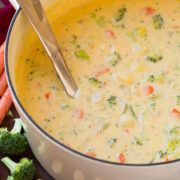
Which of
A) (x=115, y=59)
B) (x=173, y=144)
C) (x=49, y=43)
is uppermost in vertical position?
(x=49, y=43)

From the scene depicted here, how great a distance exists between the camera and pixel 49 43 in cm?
207

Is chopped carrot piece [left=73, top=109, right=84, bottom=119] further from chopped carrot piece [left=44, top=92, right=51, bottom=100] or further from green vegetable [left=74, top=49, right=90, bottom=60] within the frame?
green vegetable [left=74, top=49, right=90, bottom=60]

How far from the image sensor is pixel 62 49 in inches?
88.4

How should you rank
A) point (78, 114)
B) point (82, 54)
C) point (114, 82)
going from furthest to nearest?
point (82, 54) → point (114, 82) → point (78, 114)

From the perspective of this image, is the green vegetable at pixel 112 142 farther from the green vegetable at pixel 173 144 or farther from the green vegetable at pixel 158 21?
the green vegetable at pixel 158 21

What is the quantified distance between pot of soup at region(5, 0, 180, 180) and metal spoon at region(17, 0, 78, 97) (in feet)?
0.13

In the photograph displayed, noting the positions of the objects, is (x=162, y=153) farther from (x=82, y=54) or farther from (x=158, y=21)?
(x=158, y=21)

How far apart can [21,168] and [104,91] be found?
0.42 metres

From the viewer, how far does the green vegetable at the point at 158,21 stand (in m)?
2.33

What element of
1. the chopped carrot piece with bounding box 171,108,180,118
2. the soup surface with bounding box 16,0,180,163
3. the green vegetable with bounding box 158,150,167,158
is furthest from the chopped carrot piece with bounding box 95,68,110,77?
the green vegetable with bounding box 158,150,167,158

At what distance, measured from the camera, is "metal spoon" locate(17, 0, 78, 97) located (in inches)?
80.3

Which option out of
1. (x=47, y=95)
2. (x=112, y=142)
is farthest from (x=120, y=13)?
(x=112, y=142)

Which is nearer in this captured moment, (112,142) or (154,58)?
(112,142)

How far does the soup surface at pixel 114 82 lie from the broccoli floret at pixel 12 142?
0.48 ft
